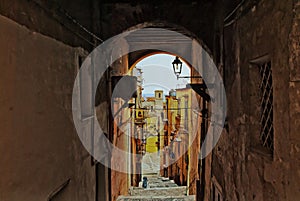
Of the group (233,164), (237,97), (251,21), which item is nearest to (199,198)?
(233,164)

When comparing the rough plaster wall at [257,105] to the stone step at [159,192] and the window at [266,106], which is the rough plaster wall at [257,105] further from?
the stone step at [159,192]

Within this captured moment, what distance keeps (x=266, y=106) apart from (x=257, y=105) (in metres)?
0.19

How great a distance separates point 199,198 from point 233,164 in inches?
151

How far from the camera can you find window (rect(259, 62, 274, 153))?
3053 mm

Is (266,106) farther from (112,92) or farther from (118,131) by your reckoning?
(118,131)

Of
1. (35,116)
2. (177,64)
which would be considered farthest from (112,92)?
(35,116)

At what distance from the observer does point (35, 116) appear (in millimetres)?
2771

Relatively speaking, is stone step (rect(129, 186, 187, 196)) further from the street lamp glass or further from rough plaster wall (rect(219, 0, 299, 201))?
rough plaster wall (rect(219, 0, 299, 201))

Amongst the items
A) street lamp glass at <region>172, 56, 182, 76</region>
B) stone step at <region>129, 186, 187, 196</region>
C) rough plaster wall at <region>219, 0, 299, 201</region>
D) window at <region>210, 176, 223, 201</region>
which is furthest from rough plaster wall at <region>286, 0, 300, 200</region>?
stone step at <region>129, 186, 187, 196</region>

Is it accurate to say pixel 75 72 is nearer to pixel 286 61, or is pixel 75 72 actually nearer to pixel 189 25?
pixel 189 25

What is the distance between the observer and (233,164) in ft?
13.9

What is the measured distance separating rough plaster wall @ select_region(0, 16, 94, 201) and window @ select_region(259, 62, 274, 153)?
2293 mm

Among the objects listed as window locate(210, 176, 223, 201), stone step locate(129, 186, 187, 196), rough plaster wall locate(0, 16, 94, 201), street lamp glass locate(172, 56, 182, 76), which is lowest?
stone step locate(129, 186, 187, 196)

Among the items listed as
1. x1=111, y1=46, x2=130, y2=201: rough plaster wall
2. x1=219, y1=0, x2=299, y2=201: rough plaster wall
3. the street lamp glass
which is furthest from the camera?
x1=111, y1=46, x2=130, y2=201: rough plaster wall
